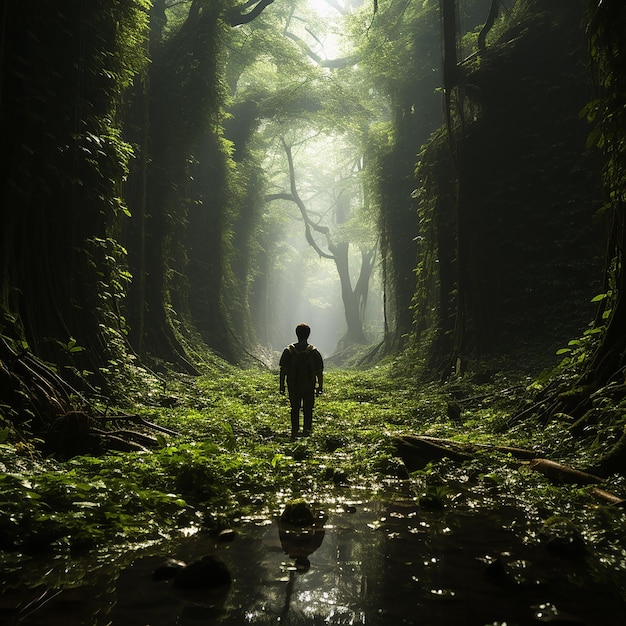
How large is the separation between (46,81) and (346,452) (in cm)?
674

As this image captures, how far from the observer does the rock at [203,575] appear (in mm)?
2625

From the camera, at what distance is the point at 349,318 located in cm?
4025

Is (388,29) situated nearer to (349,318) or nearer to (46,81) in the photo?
(46,81)

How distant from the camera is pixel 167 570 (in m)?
2.77

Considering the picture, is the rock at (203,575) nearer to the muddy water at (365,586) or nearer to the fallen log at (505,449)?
the muddy water at (365,586)

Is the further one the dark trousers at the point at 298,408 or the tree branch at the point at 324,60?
the tree branch at the point at 324,60

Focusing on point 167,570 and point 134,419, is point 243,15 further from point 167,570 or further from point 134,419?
point 167,570

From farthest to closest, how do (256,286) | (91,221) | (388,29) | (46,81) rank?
(256,286), (388,29), (91,221), (46,81)

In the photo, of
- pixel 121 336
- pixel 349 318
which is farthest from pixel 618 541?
pixel 349 318

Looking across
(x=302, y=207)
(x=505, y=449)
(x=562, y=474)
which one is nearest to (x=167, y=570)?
(x=562, y=474)

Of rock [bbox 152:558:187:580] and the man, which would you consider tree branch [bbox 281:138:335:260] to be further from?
rock [bbox 152:558:187:580]

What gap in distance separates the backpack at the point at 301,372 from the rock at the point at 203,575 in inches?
198

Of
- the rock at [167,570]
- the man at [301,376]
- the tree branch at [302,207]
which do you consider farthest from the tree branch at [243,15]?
the rock at [167,570]

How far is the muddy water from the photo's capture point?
7.63 feet
